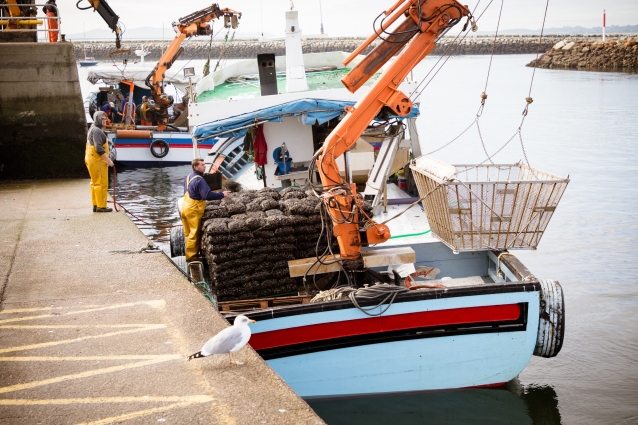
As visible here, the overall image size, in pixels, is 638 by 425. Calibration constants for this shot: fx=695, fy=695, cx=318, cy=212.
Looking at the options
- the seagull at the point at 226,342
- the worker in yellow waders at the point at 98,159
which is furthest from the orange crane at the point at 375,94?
the worker in yellow waders at the point at 98,159

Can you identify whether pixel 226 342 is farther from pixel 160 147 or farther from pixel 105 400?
pixel 160 147

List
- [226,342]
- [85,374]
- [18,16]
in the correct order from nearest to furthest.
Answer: [226,342] < [85,374] < [18,16]

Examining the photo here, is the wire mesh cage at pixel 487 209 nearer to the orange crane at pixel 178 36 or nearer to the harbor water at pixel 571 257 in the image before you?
the harbor water at pixel 571 257

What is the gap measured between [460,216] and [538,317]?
1.42m

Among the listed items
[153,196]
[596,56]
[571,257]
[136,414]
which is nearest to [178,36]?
[153,196]

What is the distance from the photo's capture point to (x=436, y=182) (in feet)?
26.2

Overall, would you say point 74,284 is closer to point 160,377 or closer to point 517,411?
point 160,377

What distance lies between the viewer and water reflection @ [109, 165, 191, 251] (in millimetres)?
18703

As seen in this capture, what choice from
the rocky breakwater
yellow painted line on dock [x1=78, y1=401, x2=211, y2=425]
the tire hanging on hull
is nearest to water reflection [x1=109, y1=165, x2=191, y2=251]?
the tire hanging on hull

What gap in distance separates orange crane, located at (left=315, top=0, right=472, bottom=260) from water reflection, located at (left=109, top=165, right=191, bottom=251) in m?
8.45

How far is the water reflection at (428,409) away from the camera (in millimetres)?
7895

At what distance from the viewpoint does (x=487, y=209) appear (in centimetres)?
820

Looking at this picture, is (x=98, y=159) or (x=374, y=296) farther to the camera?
(x=98, y=159)

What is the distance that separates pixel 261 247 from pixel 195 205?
1.44m
